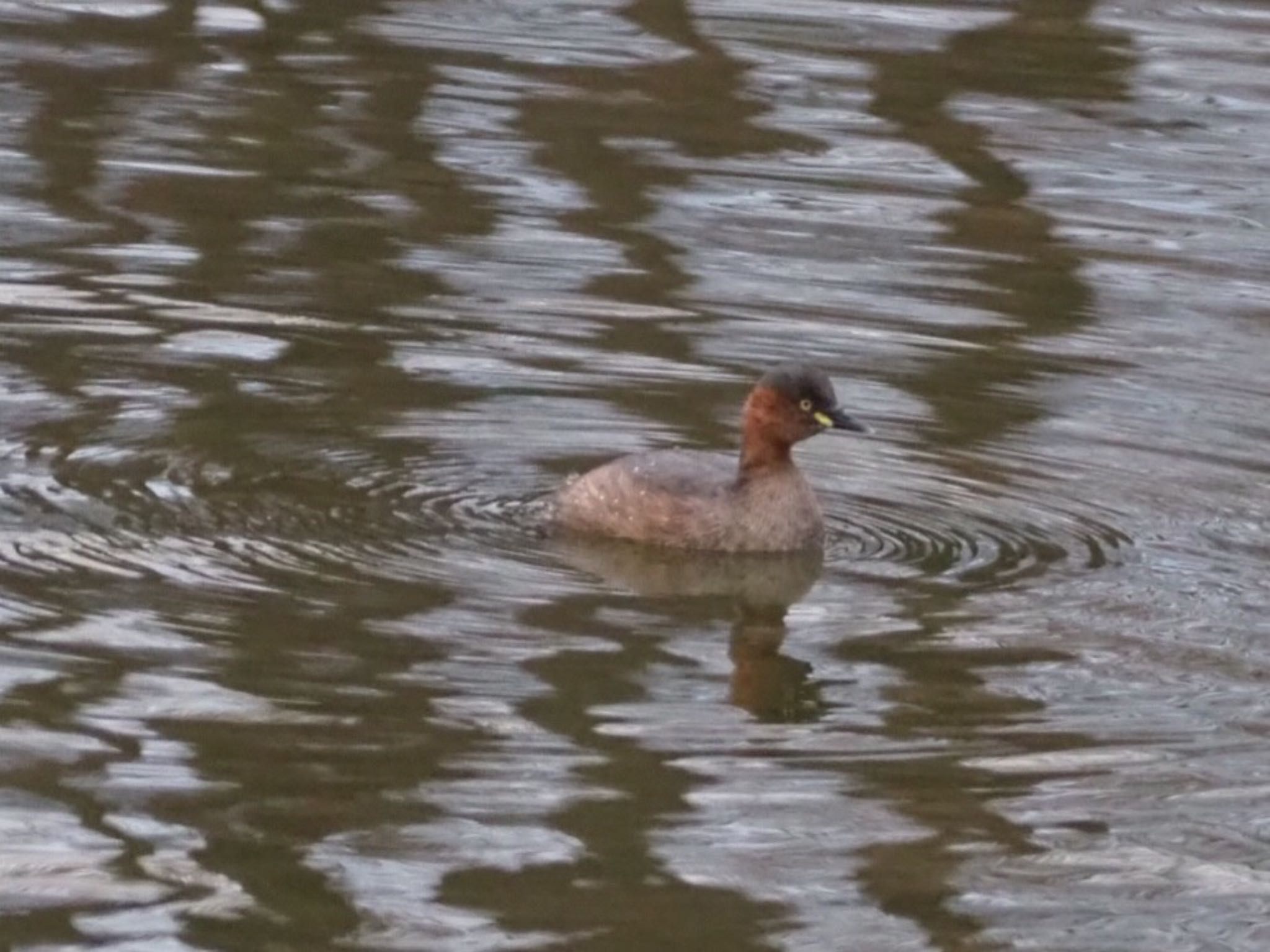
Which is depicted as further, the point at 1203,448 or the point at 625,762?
the point at 1203,448

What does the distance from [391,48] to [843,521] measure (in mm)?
5922

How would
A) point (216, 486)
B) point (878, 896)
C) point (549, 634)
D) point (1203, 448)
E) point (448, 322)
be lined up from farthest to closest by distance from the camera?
point (448, 322) → point (1203, 448) → point (216, 486) → point (549, 634) → point (878, 896)

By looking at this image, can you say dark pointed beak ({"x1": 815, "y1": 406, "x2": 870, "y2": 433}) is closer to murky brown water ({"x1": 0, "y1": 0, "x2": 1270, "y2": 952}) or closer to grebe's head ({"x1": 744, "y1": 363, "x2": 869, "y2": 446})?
grebe's head ({"x1": 744, "y1": 363, "x2": 869, "y2": 446})

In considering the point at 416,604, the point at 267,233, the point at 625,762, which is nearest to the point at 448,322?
the point at 267,233

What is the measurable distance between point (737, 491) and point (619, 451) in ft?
2.50

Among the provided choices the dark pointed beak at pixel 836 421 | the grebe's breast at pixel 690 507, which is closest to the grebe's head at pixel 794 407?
the dark pointed beak at pixel 836 421

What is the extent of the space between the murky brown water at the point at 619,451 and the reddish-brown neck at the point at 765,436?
270 mm

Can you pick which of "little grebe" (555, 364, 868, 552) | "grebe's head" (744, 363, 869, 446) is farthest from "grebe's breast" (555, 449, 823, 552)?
"grebe's head" (744, 363, 869, 446)

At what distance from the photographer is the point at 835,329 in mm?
10984

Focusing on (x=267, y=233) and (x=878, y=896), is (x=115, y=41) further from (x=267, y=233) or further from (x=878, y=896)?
(x=878, y=896)

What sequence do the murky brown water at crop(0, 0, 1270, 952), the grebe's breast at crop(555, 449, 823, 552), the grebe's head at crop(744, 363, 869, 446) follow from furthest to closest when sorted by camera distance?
1. the grebe's head at crop(744, 363, 869, 446)
2. the grebe's breast at crop(555, 449, 823, 552)
3. the murky brown water at crop(0, 0, 1270, 952)

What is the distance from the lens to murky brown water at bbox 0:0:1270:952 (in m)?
6.52

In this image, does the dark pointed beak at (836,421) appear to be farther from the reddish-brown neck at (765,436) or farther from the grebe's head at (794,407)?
the reddish-brown neck at (765,436)

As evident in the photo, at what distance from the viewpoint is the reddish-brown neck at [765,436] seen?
30.0ft
